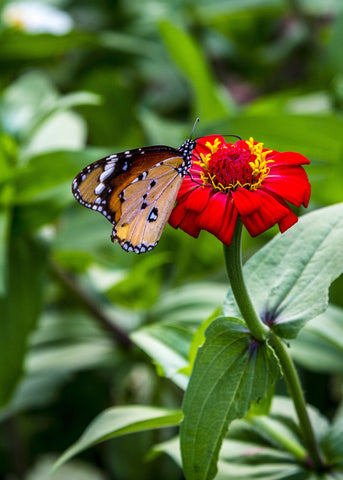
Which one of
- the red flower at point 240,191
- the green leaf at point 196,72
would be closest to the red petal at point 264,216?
the red flower at point 240,191

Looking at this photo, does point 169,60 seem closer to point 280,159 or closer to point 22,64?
point 22,64

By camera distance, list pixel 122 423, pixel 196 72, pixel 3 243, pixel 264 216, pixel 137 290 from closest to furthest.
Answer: pixel 264 216, pixel 122 423, pixel 3 243, pixel 137 290, pixel 196 72

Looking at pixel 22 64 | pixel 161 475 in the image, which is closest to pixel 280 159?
pixel 161 475

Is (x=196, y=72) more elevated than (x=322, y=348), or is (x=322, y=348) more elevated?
(x=196, y=72)

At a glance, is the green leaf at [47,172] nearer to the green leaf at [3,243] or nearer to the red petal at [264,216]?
the green leaf at [3,243]

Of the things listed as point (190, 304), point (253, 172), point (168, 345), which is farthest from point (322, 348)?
point (253, 172)

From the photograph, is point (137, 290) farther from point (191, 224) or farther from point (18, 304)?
point (191, 224)
